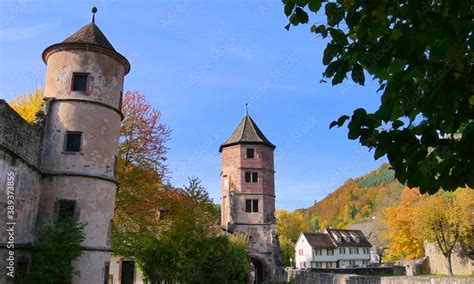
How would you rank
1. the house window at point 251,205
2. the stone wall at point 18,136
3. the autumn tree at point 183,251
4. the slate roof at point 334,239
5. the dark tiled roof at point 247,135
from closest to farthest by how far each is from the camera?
the stone wall at point 18,136 → the autumn tree at point 183,251 → the house window at point 251,205 → the dark tiled roof at point 247,135 → the slate roof at point 334,239

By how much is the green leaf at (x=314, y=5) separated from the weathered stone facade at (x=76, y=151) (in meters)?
13.3

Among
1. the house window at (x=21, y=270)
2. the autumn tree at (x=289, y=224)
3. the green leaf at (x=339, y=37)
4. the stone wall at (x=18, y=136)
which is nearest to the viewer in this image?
the green leaf at (x=339, y=37)

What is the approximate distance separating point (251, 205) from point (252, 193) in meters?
1.10

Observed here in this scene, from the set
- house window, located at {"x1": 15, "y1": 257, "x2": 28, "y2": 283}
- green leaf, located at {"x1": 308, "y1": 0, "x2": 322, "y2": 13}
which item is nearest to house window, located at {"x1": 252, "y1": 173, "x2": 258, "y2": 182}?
house window, located at {"x1": 15, "y1": 257, "x2": 28, "y2": 283}

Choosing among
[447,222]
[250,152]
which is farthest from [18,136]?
[447,222]

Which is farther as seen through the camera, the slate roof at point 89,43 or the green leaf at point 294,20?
the slate roof at point 89,43

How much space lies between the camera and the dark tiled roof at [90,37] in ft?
58.9

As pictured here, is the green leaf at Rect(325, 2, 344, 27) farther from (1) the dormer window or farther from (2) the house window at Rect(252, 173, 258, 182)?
(2) the house window at Rect(252, 173, 258, 182)

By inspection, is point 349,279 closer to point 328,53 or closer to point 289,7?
point 289,7

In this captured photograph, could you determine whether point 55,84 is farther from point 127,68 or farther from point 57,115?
point 127,68

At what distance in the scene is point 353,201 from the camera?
146250 millimetres

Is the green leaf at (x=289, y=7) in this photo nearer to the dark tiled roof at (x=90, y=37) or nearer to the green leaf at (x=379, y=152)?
the green leaf at (x=379, y=152)

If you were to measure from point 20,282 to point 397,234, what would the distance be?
42.2m

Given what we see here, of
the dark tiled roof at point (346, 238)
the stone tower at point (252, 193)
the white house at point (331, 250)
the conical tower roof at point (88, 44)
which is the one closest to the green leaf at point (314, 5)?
the conical tower roof at point (88, 44)
